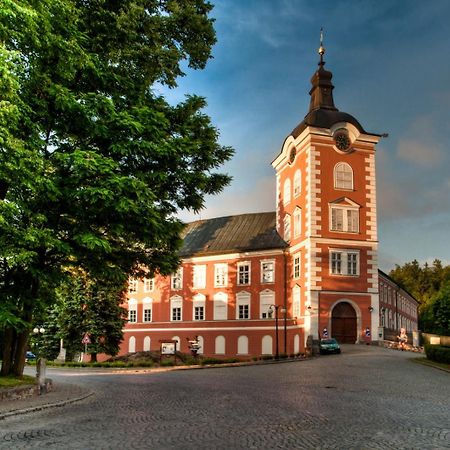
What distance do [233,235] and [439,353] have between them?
29090 mm

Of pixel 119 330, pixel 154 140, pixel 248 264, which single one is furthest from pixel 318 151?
pixel 154 140

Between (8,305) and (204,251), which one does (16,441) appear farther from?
(204,251)

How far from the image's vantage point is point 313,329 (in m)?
43.2

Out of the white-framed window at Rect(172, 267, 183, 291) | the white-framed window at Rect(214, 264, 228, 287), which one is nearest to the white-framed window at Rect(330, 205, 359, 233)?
the white-framed window at Rect(214, 264, 228, 287)

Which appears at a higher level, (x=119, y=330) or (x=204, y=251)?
(x=204, y=251)

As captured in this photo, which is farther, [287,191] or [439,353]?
[287,191]

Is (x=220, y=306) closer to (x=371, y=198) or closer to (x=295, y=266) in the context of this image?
(x=295, y=266)

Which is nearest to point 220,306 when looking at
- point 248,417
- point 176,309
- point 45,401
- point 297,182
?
point 176,309

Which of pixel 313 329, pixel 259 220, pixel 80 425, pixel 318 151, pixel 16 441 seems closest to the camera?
pixel 16 441

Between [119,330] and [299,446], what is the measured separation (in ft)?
124

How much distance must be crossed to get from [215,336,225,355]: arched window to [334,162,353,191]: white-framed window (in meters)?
17.3

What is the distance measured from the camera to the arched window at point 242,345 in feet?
166

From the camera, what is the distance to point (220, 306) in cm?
5356

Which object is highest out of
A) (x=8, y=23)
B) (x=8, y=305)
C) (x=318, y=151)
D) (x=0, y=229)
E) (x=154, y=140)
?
(x=318, y=151)
